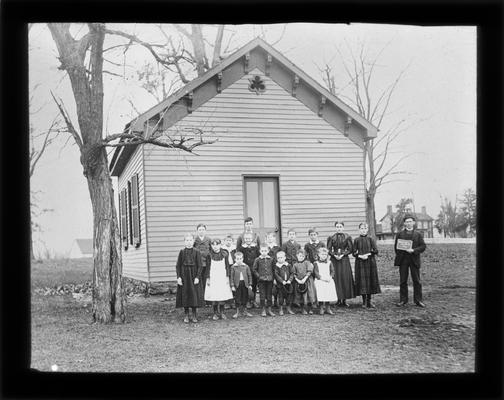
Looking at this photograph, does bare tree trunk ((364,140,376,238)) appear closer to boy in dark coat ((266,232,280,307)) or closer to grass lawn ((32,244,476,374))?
grass lawn ((32,244,476,374))

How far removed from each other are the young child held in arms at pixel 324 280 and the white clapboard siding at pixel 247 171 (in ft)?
4.13

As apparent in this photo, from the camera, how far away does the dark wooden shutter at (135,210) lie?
11.0 m

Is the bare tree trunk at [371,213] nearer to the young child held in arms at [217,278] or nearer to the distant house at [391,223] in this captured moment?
the distant house at [391,223]

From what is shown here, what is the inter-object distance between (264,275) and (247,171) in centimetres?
246

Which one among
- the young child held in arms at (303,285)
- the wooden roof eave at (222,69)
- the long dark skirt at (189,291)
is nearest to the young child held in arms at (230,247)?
the long dark skirt at (189,291)

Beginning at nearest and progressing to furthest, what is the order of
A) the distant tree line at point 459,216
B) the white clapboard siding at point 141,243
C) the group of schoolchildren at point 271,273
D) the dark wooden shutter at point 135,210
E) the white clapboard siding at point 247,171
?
the distant tree line at point 459,216, the group of schoolchildren at point 271,273, the white clapboard siding at point 247,171, the white clapboard siding at point 141,243, the dark wooden shutter at point 135,210

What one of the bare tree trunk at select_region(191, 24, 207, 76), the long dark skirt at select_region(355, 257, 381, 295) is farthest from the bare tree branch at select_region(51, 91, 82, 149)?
the long dark skirt at select_region(355, 257, 381, 295)

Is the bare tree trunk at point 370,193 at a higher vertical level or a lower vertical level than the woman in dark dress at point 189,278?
higher

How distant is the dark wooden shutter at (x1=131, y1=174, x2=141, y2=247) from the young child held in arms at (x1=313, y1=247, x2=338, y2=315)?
12.4 feet

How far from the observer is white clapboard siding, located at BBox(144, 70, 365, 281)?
33.8ft

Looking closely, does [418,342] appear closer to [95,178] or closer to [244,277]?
[244,277]

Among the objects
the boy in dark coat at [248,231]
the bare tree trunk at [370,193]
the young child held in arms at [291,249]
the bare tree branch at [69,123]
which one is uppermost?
the bare tree branch at [69,123]

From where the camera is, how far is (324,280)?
959cm

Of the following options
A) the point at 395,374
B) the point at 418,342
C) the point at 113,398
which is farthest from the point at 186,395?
the point at 418,342
